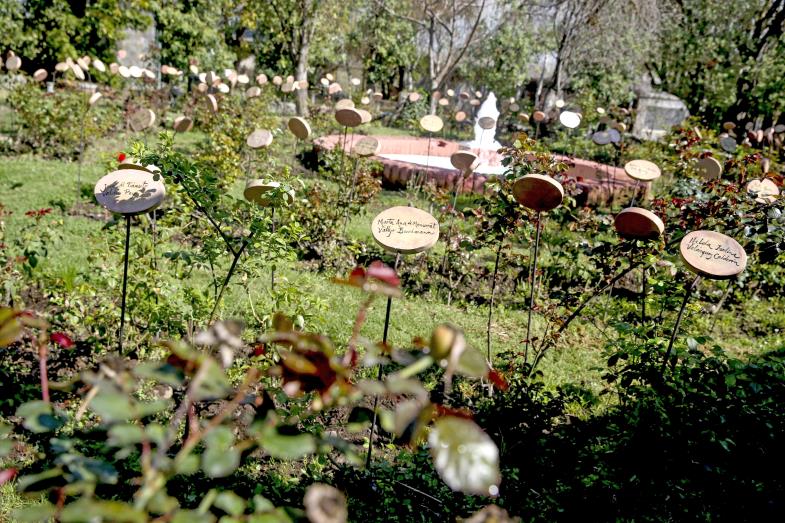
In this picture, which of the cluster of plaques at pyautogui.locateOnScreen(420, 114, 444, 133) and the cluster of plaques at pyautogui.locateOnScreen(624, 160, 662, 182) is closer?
the cluster of plaques at pyautogui.locateOnScreen(624, 160, 662, 182)

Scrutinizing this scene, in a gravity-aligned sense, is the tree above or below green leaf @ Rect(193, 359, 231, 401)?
above

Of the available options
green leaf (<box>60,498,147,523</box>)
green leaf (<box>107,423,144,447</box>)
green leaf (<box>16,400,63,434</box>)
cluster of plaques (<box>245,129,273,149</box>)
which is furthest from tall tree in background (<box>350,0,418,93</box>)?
green leaf (<box>60,498,147,523</box>)

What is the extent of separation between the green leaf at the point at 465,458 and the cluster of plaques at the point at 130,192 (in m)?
2.01

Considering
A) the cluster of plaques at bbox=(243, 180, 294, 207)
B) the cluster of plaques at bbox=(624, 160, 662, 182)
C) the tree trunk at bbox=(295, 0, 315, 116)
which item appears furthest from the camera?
the tree trunk at bbox=(295, 0, 315, 116)

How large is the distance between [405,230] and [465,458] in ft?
5.85

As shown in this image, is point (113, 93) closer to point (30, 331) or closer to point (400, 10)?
point (30, 331)

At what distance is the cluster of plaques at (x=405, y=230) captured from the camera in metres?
2.36

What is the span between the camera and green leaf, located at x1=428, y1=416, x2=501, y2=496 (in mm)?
646

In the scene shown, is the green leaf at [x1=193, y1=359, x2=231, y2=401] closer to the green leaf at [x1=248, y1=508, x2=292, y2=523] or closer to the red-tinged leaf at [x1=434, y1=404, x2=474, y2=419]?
the green leaf at [x1=248, y1=508, x2=292, y2=523]

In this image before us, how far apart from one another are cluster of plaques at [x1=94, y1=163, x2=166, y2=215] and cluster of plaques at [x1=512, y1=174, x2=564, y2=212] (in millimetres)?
1551

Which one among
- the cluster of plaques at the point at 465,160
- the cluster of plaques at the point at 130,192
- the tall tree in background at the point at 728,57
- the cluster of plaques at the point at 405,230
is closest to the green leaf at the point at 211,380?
the cluster of plaques at the point at 405,230

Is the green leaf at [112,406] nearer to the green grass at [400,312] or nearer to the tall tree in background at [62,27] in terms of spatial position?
the green grass at [400,312]

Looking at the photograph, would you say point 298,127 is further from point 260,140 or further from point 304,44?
point 304,44

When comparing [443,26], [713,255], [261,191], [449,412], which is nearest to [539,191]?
[713,255]
